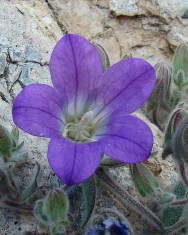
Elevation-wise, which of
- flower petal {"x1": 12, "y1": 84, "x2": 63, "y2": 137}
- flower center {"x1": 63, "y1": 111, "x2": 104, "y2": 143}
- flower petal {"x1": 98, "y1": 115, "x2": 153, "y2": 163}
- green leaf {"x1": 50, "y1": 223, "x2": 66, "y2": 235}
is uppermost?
flower petal {"x1": 12, "y1": 84, "x2": 63, "y2": 137}

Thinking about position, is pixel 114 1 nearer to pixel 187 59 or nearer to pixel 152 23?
pixel 152 23

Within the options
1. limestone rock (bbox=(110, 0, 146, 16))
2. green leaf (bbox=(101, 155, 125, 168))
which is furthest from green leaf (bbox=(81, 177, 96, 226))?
limestone rock (bbox=(110, 0, 146, 16))

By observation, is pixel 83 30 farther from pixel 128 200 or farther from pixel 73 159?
pixel 73 159

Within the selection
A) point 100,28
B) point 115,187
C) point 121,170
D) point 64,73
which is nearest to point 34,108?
point 64,73

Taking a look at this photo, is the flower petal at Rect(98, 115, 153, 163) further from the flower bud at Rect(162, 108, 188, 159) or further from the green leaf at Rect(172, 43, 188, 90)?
the green leaf at Rect(172, 43, 188, 90)

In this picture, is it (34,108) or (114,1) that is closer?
(34,108)

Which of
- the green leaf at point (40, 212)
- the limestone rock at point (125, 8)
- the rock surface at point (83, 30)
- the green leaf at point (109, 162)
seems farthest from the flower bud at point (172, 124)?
the limestone rock at point (125, 8)

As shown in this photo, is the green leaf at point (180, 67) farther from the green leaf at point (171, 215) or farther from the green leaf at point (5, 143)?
the green leaf at point (5, 143)
